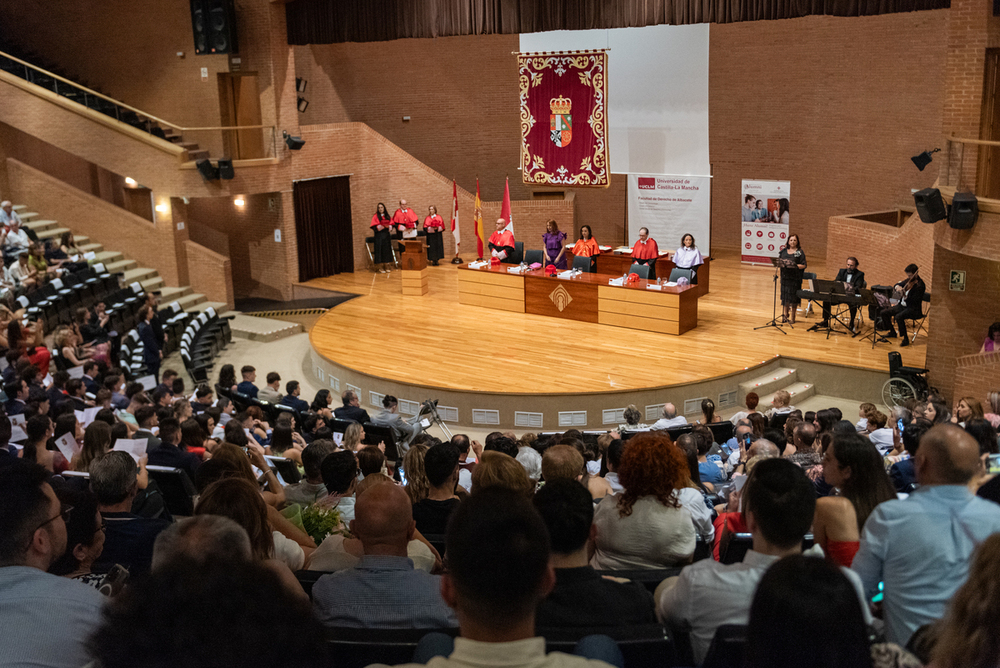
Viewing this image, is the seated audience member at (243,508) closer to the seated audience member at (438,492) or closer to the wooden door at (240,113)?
the seated audience member at (438,492)

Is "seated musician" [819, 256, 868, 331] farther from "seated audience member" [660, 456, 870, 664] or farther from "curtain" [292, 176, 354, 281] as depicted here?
"seated audience member" [660, 456, 870, 664]

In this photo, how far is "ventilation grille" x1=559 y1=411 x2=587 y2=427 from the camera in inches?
418

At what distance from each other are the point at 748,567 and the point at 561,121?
1380cm

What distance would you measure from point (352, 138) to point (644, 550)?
48.4ft

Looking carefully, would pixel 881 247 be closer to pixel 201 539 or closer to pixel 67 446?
pixel 67 446

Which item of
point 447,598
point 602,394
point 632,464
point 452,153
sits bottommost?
point 602,394

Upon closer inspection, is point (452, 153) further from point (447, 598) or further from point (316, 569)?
point (447, 598)

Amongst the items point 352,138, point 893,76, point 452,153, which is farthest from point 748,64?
point 352,138

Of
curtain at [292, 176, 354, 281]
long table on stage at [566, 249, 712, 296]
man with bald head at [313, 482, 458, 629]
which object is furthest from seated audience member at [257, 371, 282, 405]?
man with bald head at [313, 482, 458, 629]

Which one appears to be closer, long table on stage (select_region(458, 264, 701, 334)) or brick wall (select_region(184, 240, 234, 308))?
long table on stage (select_region(458, 264, 701, 334))

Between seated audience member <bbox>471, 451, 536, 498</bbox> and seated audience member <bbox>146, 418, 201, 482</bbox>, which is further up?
seated audience member <bbox>471, 451, 536, 498</bbox>

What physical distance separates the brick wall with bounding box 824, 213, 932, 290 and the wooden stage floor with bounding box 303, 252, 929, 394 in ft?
1.63

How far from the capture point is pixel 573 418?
10.6m

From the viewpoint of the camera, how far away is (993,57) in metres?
9.72
